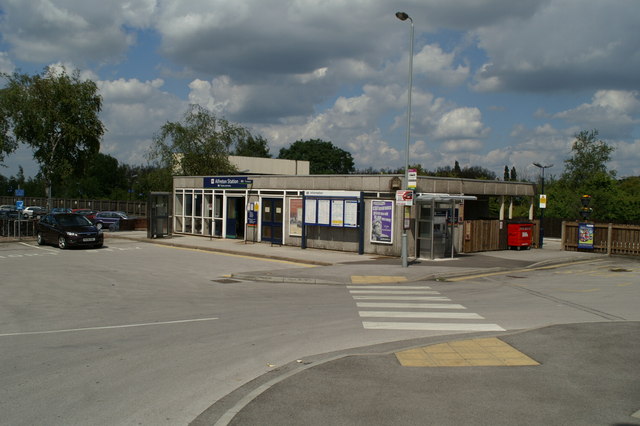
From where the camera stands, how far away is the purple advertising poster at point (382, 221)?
21.9m

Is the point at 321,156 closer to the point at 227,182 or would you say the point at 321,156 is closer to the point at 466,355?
the point at 227,182

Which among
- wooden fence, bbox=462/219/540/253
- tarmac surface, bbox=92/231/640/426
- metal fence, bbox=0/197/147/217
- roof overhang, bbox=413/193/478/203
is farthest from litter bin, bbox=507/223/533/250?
metal fence, bbox=0/197/147/217

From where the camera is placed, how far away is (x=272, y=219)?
2692 centimetres

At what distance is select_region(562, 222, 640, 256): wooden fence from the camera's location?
2597 centimetres

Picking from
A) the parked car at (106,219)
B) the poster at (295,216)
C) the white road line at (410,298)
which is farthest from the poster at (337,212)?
the parked car at (106,219)

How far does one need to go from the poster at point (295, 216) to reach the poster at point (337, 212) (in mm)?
2386

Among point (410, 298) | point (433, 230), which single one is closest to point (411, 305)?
point (410, 298)

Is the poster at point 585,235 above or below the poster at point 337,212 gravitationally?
below

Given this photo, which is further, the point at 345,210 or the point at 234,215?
the point at 234,215

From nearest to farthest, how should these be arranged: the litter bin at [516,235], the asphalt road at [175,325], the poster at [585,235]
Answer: the asphalt road at [175,325] → the litter bin at [516,235] → the poster at [585,235]

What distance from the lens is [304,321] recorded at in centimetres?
1006

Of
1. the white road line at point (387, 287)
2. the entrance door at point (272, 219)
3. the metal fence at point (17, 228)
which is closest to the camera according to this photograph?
the white road line at point (387, 287)

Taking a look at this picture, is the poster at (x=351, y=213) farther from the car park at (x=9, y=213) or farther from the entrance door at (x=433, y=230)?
the car park at (x=9, y=213)

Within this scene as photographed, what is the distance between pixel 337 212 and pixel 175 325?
1426cm
